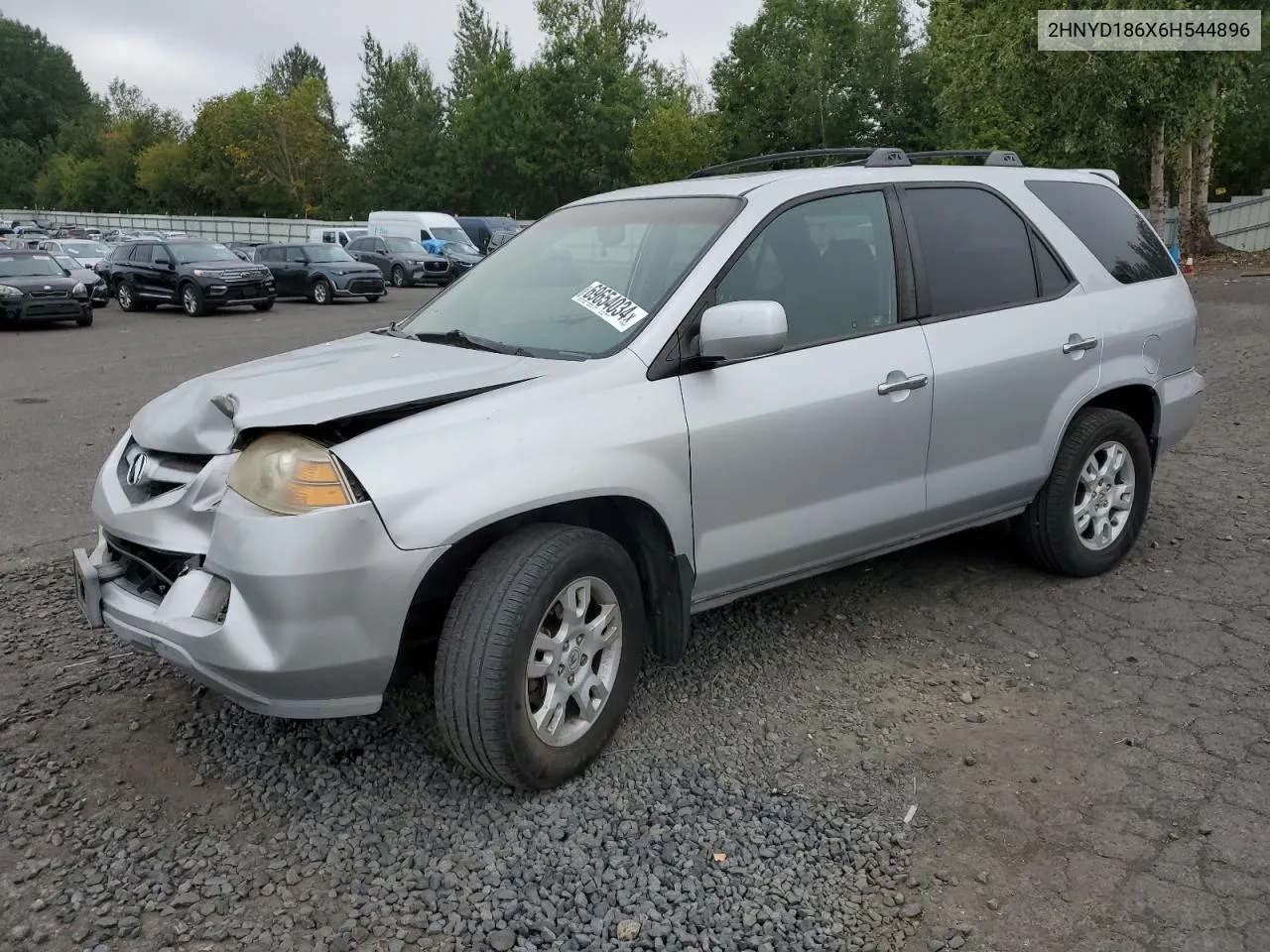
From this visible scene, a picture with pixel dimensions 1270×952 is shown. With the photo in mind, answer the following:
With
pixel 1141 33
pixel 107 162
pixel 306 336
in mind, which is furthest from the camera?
pixel 107 162

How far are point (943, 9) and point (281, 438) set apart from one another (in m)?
25.8

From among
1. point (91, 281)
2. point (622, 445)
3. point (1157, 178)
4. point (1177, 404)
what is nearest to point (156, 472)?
point (622, 445)

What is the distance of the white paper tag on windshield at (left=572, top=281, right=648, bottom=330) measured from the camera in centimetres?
347

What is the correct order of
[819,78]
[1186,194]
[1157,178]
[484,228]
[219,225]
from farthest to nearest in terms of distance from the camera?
[219,225]
[819,78]
[484,228]
[1186,194]
[1157,178]

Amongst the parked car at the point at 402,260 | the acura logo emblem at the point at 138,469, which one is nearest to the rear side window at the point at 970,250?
the acura logo emblem at the point at 138,469

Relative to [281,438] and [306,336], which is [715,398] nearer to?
[281,438]

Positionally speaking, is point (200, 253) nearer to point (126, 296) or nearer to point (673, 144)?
point (126, 296)

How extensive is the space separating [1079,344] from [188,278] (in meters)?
20.9

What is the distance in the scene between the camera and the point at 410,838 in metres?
2.96

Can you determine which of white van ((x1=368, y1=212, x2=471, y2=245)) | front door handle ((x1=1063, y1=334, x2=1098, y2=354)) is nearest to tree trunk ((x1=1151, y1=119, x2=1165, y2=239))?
front door handle ((x1=1063, y1=334, x2=1098, y2=354))

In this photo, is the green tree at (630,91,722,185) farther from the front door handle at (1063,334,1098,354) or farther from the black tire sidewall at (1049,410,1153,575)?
the front door handle at (1063,334,1098,354)

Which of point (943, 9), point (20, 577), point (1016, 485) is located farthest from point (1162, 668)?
point (943, 9)

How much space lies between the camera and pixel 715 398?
3.38 metres

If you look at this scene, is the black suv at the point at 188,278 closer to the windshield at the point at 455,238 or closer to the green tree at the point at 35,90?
the windshield at the point at 455,238
